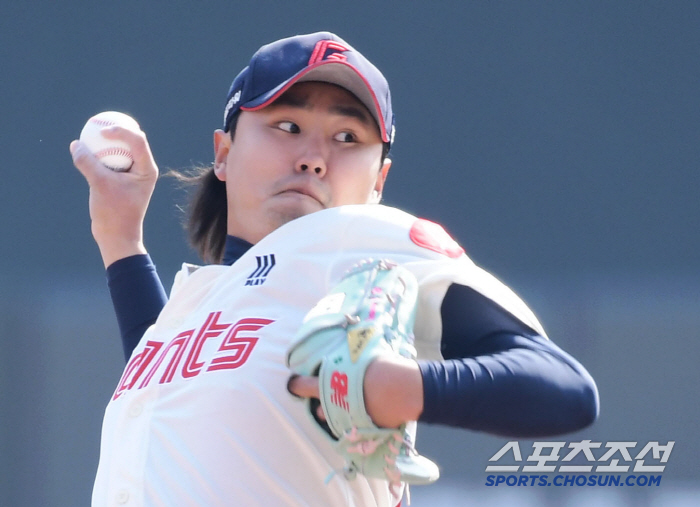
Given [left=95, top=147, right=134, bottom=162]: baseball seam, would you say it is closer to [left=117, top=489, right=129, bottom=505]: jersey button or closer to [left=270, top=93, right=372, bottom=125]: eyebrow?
[left=270, top=93, right=372, bottom=125]: eyebrow

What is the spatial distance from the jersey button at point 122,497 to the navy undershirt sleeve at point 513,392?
1.25ft

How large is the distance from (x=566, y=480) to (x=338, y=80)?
6.24ft

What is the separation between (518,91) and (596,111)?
270mm

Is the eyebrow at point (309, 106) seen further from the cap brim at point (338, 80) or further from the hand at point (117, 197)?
the hand at point (117, 197)

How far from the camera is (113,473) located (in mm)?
1036

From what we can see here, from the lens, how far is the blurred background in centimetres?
295

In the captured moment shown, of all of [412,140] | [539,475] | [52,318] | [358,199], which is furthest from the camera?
[412,140]

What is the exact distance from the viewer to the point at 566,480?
2.78m

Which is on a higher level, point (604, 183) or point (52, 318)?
point (604, 183)

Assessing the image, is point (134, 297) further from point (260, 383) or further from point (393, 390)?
point (393, 390)

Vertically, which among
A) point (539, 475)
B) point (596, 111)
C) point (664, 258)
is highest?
point (596, 111)

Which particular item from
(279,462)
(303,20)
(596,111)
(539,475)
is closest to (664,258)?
(596,111)

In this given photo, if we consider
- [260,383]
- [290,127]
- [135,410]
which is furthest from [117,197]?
[260,383]

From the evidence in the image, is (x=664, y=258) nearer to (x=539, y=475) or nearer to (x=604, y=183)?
(x=604, y=183)
